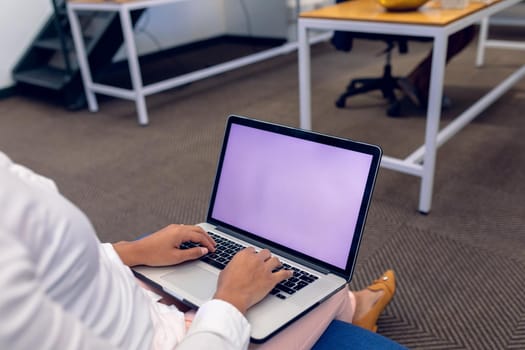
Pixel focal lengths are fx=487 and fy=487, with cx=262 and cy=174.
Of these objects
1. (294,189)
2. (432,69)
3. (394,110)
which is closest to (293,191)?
(294,189)

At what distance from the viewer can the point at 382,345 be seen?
0.78 m

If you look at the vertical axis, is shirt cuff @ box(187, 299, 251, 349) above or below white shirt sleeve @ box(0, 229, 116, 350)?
below

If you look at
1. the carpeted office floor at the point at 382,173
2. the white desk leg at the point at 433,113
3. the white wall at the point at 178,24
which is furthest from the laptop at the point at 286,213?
the white wall at the point at 178,24

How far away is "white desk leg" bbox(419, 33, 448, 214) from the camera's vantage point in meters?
1.53

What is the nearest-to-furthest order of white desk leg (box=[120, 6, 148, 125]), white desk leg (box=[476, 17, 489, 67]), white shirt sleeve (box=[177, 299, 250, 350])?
1. white shirt sleeve (box=[177, 299, 250, 350])
2. white desk leg (box=[120, 6, 148, 125])
3. white desk leg (box=[476, 17, 489, 67])

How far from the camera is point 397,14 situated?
1.68 m

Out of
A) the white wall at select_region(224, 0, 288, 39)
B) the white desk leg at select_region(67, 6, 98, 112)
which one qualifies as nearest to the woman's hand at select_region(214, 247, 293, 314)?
the white desk leg at select_region(67, 6, 98, 112)

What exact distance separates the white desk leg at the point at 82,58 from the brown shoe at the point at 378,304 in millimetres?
2440

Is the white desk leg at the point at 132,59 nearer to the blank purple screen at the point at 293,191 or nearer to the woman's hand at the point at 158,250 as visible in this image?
the blank purple screen at the point at 293,191

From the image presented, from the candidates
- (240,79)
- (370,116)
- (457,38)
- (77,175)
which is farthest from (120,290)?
(240,79)

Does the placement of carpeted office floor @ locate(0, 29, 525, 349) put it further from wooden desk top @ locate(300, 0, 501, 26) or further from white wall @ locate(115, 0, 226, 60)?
white wall @ locate(115, 0, 226, 60)

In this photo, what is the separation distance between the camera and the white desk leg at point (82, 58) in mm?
2943

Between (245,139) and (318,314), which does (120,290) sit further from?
(245,139)

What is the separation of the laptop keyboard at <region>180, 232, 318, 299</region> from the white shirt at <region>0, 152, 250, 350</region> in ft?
0.66
